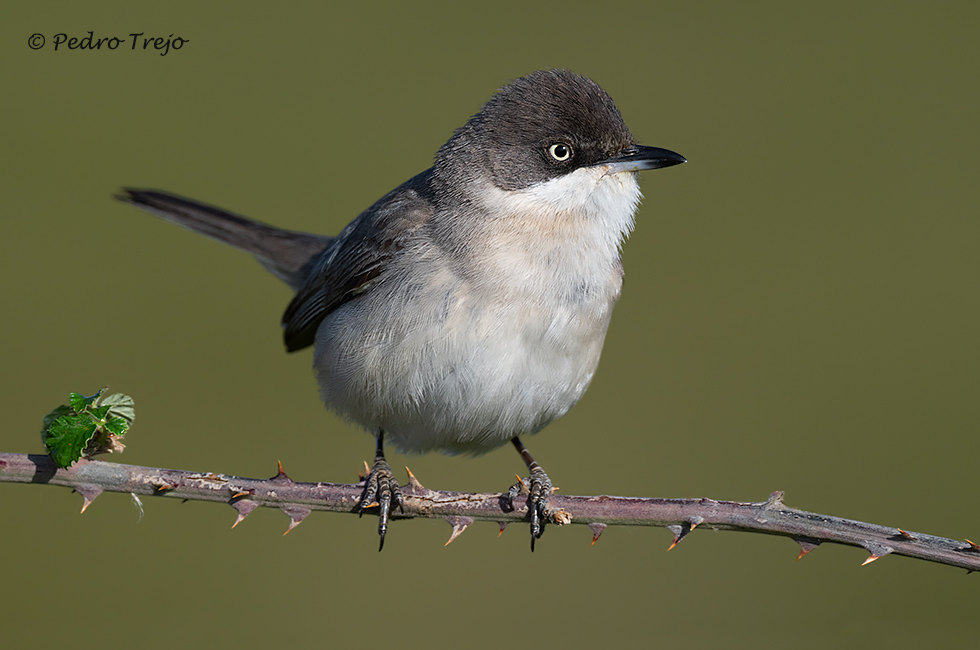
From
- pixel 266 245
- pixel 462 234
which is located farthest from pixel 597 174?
pixel 266 245

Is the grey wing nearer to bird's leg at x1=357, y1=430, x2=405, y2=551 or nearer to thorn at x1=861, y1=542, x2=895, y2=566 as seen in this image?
bird's leg at x1=357, y1=430, x2=405, y2=551

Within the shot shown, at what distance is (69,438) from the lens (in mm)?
2260

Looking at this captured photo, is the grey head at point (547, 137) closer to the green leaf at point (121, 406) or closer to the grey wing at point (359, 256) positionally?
the grey wing at point (359, 256)

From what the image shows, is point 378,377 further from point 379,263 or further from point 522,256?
point 522,256

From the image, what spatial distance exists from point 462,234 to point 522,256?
1.02 feet

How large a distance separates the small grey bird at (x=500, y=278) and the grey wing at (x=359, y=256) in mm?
15

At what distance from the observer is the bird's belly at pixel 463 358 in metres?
3.49

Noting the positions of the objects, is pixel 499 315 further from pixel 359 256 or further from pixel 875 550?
pixel 875 550

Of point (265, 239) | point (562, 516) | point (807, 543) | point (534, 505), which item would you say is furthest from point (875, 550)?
point (265, 239)

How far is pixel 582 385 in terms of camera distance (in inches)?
155

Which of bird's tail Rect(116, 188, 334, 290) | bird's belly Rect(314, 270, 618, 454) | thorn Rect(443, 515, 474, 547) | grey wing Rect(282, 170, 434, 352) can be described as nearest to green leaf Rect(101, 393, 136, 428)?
thorn Rect(443, 515, 474, 547)

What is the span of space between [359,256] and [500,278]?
98 cm

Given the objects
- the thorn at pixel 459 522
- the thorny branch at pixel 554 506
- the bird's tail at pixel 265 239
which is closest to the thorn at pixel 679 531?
the thorny branch at pixel 554 506

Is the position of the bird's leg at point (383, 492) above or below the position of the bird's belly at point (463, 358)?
below
